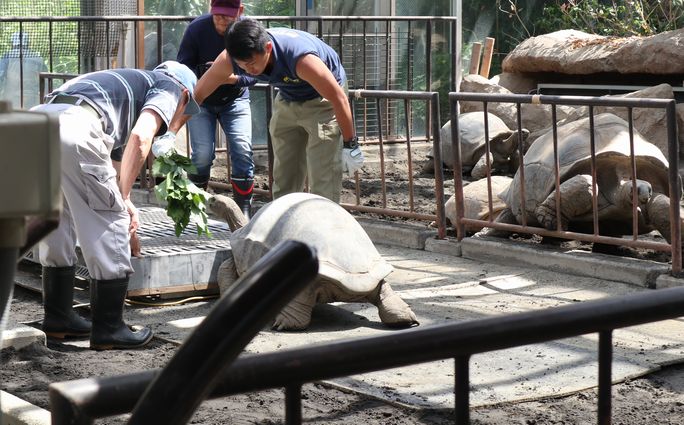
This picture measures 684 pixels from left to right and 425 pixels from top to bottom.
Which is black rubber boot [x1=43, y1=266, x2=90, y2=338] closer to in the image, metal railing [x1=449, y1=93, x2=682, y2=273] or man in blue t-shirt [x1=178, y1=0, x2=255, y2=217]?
man in blue t-shirt [x1=178, y1=0, x2=255, y2=217]

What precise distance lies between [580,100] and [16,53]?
19.4 feet

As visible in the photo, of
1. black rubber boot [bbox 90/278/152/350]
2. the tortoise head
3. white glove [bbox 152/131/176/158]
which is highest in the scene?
white glove [bbox 152/131/176/158]

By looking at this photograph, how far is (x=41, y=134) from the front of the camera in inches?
38.8

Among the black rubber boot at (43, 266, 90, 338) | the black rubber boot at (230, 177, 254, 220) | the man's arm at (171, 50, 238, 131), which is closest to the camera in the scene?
the black rubber boot at (43, 266, 90, 338)

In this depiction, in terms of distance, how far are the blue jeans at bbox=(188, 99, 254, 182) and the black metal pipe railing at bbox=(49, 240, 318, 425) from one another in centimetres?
679

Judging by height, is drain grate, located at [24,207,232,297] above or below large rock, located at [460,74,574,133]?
below

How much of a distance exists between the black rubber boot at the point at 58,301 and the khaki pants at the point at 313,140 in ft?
6.65

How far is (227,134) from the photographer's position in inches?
313

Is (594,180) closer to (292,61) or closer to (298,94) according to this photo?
(298,94)

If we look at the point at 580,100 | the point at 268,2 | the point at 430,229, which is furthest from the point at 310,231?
the point at 268,2

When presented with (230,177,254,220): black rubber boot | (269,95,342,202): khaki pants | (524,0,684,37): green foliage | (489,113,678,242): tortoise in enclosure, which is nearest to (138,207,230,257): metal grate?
(269,95,342,202): khaki pants

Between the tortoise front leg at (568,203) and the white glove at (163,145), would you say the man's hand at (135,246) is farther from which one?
the tortoise front leg at (568,203)

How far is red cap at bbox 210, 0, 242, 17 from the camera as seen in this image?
24.8 feet

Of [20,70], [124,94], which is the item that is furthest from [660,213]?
[20,70]
